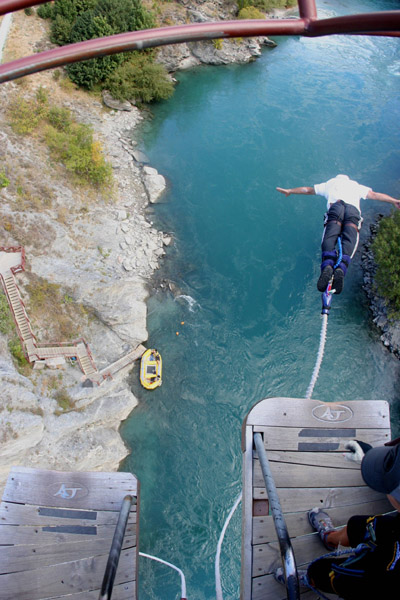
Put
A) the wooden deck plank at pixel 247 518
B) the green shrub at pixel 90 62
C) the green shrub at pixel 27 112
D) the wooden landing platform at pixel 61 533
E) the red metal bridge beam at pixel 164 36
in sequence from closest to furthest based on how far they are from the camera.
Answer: the red metal bridge beam at pixel 164 36
the wooden deck plank at pixel 247 518
the wooden landing platform at pixel 61 533
the green shrub at pixel 27 112
the green shrub at pixel 90 62

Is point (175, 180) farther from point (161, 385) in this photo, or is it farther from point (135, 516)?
point (135, 516)

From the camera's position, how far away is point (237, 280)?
580 inches

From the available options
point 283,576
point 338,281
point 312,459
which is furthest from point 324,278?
point 283,576

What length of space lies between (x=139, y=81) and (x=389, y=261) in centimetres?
1578

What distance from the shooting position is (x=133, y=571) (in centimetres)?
419

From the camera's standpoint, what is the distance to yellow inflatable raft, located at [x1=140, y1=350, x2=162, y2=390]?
12.3 metres

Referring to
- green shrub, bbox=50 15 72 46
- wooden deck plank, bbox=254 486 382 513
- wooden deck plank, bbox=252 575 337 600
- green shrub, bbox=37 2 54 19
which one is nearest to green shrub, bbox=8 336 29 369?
wooden deck plank, bbox=254 486 382 513

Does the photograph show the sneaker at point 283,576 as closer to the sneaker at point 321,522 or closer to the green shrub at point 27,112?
the sneaker at point 321,522

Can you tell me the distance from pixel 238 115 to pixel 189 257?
32.7 feet

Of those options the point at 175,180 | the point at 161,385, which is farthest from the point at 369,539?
the point at 175,180

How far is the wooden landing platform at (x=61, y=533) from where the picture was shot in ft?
13.7

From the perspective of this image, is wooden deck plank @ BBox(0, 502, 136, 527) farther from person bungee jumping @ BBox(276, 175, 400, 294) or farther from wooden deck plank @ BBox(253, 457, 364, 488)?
person bungee jumping @ BBox(276, 175, 400, 294)

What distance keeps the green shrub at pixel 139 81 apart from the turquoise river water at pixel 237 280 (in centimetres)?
91

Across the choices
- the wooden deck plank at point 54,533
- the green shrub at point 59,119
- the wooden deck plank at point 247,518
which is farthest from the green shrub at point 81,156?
the wooden deck plank at point 247,518
